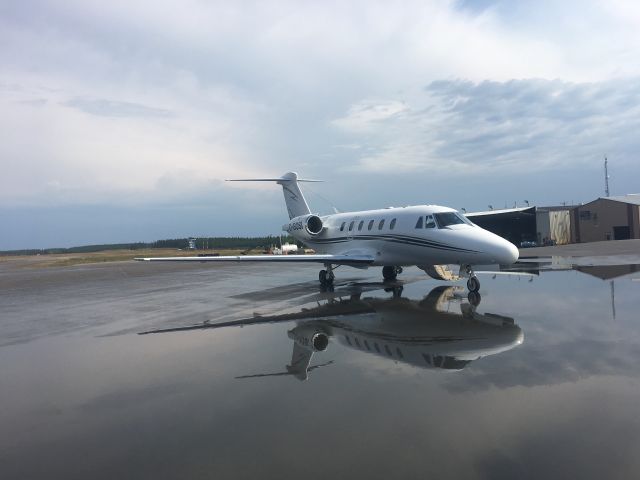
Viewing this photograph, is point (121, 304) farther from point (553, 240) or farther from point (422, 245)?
point (553, 240)

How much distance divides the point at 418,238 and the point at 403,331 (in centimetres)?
626

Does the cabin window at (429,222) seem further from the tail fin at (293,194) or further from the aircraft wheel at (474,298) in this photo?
the tail fin at (293,194)

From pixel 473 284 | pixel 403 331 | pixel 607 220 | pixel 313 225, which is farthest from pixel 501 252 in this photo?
pixel 607 220

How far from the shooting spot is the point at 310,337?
786 cm

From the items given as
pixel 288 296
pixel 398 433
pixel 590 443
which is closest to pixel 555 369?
pixel 590 443

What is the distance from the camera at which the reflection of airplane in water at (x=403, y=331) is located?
633 cm

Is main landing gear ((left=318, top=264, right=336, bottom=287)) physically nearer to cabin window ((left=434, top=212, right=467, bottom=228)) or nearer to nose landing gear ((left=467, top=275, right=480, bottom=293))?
cabin window ((left=434, top=212, right=467, bottom=228))

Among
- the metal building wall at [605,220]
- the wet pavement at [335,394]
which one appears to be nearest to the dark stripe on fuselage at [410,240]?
the wet pavement at [335,394]

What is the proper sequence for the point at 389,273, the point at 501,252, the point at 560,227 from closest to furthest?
the point at 501,252
the point at 389,273
the point at 560,227

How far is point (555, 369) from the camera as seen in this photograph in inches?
215

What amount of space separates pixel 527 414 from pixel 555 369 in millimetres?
1525

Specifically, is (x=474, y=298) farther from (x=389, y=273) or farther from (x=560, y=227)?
(x=560, y=227)

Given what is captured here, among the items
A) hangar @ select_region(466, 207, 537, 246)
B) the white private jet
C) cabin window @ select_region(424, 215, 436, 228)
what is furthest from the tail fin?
hangar @ select_region(466, 207, 537, 246)

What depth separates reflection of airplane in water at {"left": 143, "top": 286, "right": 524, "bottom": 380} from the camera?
6332 millimetres
